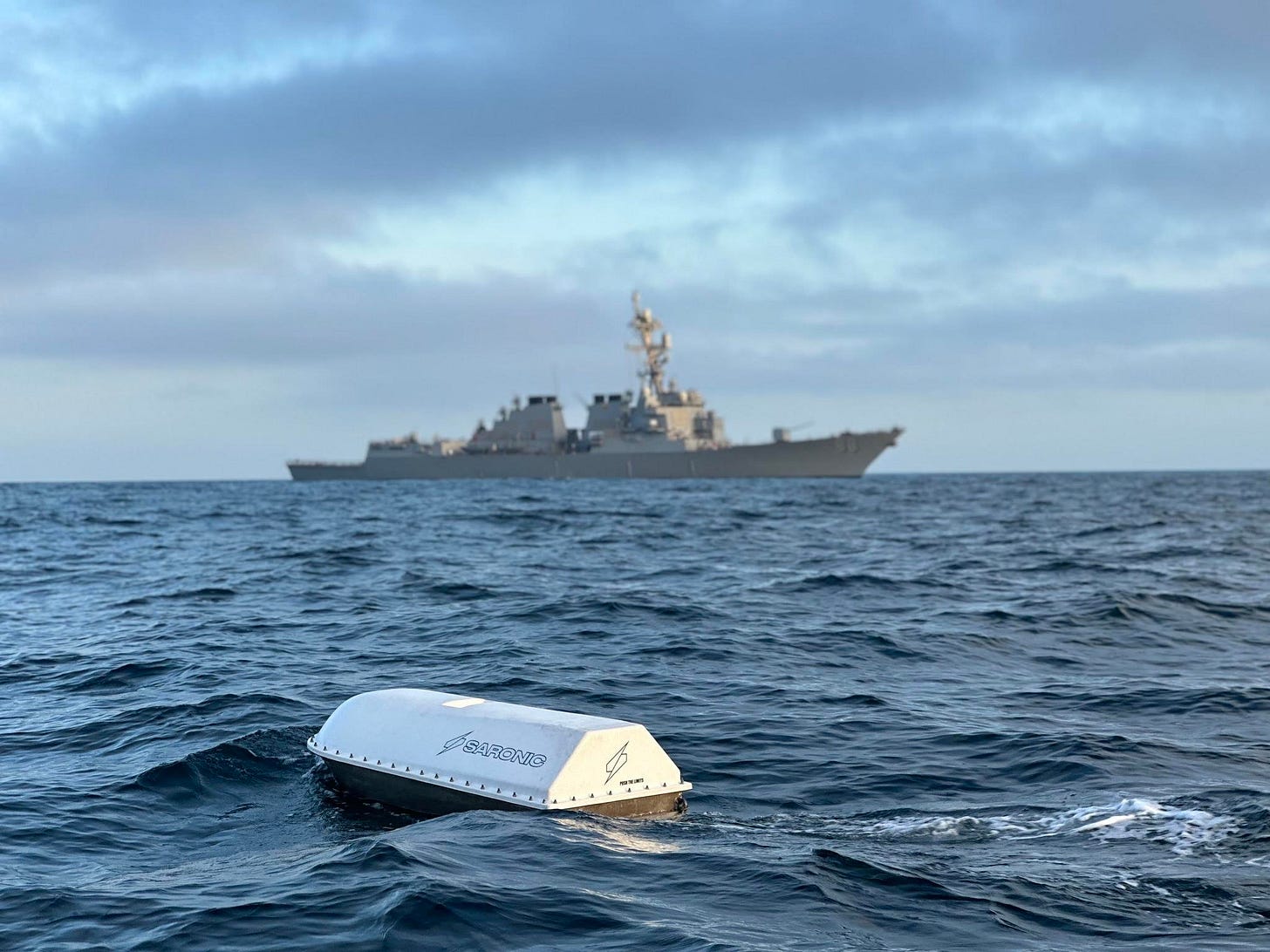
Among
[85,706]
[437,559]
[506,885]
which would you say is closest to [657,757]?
[506,885]

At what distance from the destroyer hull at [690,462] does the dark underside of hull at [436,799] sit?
9132cm

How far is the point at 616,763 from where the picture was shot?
26.7ft

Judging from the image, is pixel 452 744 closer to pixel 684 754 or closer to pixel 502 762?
pixel 502 762

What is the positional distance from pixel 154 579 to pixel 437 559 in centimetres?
692

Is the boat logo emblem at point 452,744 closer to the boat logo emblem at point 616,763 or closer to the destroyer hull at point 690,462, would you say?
the boat logo emblem at point 616,763

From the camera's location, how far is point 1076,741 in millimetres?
10945

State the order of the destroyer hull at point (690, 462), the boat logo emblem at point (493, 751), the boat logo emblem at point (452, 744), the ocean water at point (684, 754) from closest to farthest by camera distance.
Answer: the ocean water at point (684, 754) → the boat logo emblem at point (493, 751) → the boat logo emblem at point (452, 744) → the destroyer hull at point (690, 462)

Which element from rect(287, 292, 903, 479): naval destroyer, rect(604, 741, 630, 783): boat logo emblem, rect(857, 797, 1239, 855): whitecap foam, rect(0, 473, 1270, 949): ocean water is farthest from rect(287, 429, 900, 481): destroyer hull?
rect(604, 741, 630, 783): boat logo emblem

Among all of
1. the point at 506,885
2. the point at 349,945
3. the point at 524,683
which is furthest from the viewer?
the point at 524,683

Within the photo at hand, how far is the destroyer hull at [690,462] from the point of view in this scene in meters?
101

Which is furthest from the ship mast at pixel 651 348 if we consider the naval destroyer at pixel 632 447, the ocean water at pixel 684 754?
the ocean water at pixel 684 754

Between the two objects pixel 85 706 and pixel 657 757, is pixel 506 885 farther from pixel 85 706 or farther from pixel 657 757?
pixel 85 706


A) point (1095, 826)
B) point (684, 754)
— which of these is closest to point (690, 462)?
point (684, 754)

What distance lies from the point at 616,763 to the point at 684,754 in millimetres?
2609
